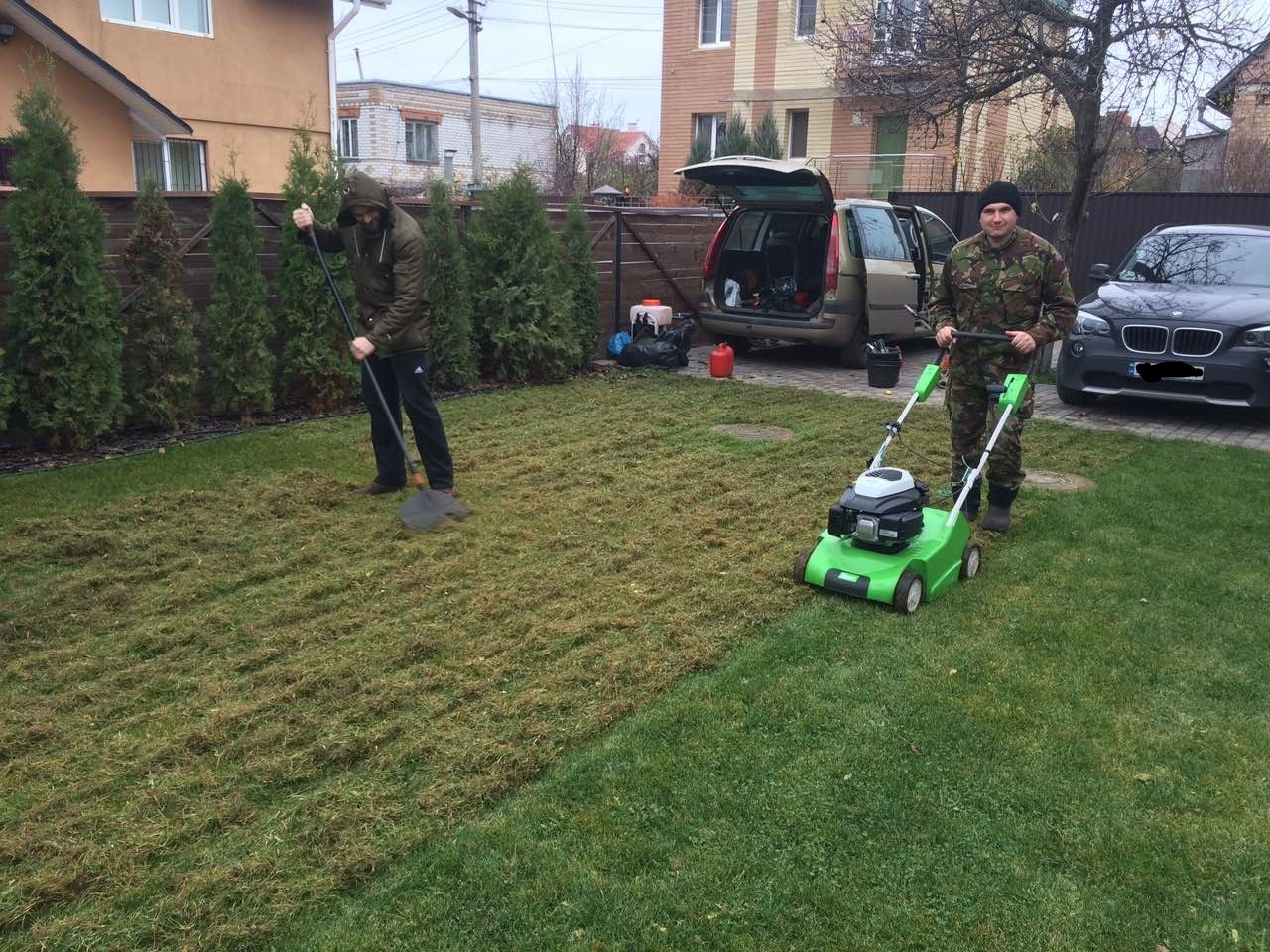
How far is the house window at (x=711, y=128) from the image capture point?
2556 centimetres

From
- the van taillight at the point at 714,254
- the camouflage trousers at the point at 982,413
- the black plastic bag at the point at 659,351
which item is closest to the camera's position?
the camouflage trousers at the point at 982,413

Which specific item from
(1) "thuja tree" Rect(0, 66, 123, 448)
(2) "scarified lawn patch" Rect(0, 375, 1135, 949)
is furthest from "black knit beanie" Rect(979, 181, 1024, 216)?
(1) "thuja tree" Rect(0, 66, 123, 448)

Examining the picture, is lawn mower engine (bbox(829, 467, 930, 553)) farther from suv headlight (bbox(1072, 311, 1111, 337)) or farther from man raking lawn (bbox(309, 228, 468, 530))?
suv headlight (bbox(1072, 311, 1111, 337))

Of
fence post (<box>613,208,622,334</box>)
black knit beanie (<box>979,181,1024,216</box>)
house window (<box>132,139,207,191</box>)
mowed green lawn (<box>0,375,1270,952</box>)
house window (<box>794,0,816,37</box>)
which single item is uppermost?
house window (<box>794,0,816,37</box>)

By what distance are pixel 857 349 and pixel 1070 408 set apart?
245 centimetres

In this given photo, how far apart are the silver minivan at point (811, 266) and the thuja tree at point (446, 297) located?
2373 mm

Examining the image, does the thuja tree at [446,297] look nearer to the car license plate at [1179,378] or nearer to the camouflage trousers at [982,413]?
the camouflage trousers at [982,413]


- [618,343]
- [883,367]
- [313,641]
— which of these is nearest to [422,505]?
[313,641]

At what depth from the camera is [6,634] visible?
158 inches

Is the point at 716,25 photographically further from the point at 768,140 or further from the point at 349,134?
the point at 349,134

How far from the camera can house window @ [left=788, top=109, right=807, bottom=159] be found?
24703 mm

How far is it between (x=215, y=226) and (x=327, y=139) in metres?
10.1

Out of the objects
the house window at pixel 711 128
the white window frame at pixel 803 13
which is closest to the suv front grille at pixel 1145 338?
the white window frame at pixel 803 13

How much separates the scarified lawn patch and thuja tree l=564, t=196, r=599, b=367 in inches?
132
